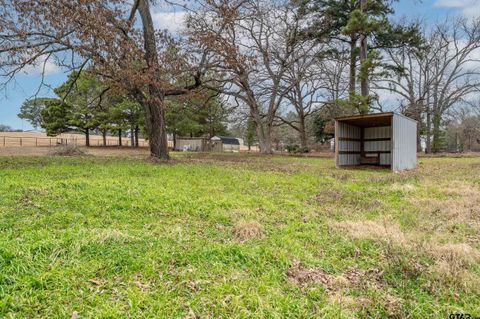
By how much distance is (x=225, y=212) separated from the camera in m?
4.16

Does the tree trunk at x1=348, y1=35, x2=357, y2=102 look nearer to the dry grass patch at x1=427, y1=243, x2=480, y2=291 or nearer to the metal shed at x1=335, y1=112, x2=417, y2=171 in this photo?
the metal shed at x1=335, y1=112, x2=417, y2=171

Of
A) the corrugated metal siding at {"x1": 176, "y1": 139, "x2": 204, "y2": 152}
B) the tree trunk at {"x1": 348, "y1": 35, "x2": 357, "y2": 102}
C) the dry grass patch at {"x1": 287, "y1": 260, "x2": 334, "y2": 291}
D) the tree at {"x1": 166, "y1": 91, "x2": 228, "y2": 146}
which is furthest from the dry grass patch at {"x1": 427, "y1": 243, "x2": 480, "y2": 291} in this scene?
the corrugated metal siding at {"x1": 176, "y1": 139, "x2": 204, "y2": 152}

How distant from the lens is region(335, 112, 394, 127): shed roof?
10703 mm

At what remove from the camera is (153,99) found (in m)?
10.5

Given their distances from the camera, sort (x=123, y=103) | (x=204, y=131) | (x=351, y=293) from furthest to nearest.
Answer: (x=204, y=131) → (x=123, y=103) → (x=351, y=293)

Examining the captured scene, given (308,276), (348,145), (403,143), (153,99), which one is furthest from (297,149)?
(308,276)

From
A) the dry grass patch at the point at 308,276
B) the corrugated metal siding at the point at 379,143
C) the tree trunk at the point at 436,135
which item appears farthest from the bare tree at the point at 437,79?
the dry grass patch at the point at 308,276

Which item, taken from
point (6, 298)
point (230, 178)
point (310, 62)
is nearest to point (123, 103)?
point (310, 62)

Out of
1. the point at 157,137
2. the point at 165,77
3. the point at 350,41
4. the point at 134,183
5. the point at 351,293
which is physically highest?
the point at 350,41

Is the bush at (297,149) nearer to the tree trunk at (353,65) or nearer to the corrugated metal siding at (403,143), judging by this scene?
the tree trunk at (353,65)

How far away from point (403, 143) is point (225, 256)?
413 inches

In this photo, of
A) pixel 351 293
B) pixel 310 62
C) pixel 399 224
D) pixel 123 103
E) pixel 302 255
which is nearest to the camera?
pixel 351 293

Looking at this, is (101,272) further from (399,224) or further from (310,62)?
(310,62)

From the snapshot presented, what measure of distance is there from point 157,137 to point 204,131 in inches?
747
